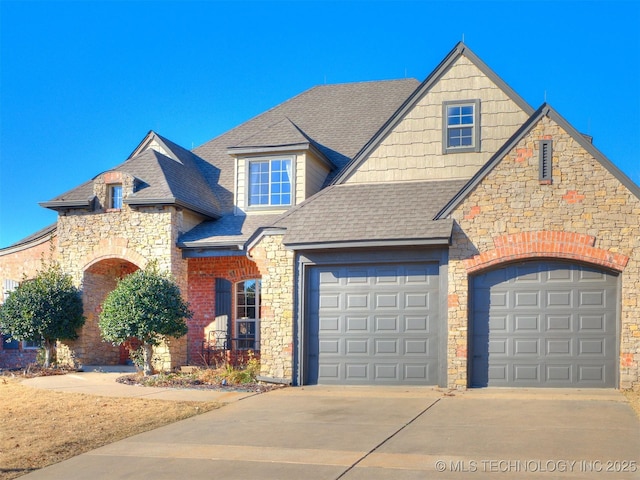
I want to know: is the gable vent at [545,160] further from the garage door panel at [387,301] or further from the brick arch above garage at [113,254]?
the brick arch above garage at [113,254]

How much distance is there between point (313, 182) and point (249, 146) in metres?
2.02

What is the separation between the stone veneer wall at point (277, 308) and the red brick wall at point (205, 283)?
4056 mm

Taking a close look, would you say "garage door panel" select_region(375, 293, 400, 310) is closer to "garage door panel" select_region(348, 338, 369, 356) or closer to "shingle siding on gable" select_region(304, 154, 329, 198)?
"garage door panel" select_region(348, 338, 369, 356)

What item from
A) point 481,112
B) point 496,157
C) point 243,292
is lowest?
point 243,292

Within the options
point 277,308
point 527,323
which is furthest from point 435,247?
point 277,308

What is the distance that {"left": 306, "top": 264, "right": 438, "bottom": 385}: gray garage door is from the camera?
1421 cm

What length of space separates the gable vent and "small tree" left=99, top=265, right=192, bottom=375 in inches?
358

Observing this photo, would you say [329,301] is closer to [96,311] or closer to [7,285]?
[96,311]

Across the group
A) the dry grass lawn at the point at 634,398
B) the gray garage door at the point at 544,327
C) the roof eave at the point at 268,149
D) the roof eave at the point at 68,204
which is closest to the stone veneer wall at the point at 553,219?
the dry grass lawn at the point at 634,398

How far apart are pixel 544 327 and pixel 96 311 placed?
12.1 meters

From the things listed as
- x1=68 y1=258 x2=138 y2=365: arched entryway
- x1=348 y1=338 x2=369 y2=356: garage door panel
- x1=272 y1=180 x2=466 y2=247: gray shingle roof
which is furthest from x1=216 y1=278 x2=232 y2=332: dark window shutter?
x1=348 y1=338 x2=369 y2=356: garage door panel

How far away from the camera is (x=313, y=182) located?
19.2m

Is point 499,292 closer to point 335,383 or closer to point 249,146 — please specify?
point 335,383

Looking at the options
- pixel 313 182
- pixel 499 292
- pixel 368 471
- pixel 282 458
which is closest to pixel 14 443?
pixel 282 458
